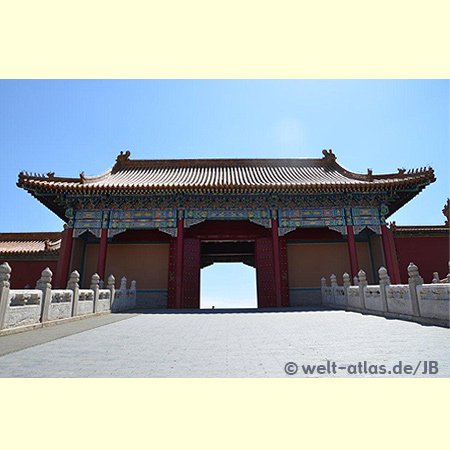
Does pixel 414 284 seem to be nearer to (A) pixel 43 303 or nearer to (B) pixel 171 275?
(A) pixel 43 303

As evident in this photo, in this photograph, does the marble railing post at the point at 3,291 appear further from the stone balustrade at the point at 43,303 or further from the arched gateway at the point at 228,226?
the arched gateway at the point at 228,226

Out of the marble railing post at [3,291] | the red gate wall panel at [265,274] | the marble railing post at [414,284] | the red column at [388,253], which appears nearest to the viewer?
the marble railing post at [3,291]

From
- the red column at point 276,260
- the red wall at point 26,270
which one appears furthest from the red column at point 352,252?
the red wall at point 26,270

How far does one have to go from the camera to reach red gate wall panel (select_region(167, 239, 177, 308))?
1098cm

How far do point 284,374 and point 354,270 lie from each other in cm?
942

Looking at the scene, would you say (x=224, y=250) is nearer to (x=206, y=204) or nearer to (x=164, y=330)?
(x=206, y=204)

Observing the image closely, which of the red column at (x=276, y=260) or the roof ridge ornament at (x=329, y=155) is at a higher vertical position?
the roof ridge ornament at (x=329, y=155)

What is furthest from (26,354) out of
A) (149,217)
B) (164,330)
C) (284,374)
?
(149,217)

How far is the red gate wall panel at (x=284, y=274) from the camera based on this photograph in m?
10.9

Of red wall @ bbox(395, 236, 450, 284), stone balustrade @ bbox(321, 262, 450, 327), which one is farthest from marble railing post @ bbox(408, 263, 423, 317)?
red wall @ bbox(395, 236, 450, 284)

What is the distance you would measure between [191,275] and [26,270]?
8.21 meters

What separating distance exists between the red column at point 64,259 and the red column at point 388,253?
12.3m

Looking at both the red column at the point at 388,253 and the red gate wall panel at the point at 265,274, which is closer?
the red column at the point at 388,253

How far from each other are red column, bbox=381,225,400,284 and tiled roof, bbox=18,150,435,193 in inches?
69.9
